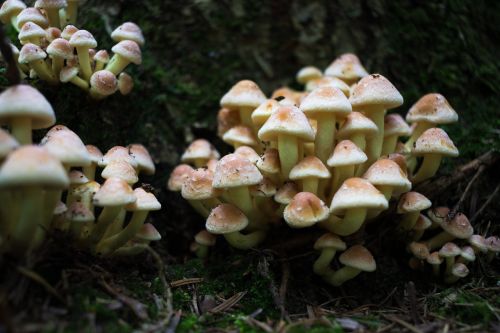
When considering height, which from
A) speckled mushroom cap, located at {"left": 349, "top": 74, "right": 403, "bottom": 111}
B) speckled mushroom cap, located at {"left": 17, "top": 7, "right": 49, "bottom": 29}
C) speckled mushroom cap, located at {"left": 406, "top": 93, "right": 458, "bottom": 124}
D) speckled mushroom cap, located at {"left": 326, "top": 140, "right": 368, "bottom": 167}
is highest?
speckled mushroom cap, located at {"left": 17, "top": 7, "right": 49, "bottom": 29}

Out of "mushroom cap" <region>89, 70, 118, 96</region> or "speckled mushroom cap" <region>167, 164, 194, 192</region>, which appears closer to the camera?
"mushroom cap" <region>89, 70, 118, 96</region>

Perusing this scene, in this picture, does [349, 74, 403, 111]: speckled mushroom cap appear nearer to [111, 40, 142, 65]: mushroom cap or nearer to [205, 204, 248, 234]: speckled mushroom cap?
[205, 204, 248, 234]: speckled mushroom cap

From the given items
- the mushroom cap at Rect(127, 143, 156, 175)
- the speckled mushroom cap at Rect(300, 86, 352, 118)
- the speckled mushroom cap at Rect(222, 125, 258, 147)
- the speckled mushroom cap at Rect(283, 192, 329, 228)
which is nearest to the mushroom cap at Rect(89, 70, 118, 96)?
the mushroom cap at Rect(127, 143, 156, 175)

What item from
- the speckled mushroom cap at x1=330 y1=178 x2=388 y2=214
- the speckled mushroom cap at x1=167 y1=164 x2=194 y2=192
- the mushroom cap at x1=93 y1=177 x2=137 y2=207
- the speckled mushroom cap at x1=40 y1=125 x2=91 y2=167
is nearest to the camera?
the speckled mushroom cap at x1=40 y1=125 x2=91 y2=167

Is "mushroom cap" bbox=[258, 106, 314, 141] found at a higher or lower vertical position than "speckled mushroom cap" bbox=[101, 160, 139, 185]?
higher

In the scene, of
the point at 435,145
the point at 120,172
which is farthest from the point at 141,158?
the point at 435,145

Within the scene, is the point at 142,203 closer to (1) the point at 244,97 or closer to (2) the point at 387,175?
(1) the point at 244,97

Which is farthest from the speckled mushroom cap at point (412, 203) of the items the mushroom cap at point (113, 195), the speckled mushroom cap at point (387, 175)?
the mushroom cap at point (113, 195)
